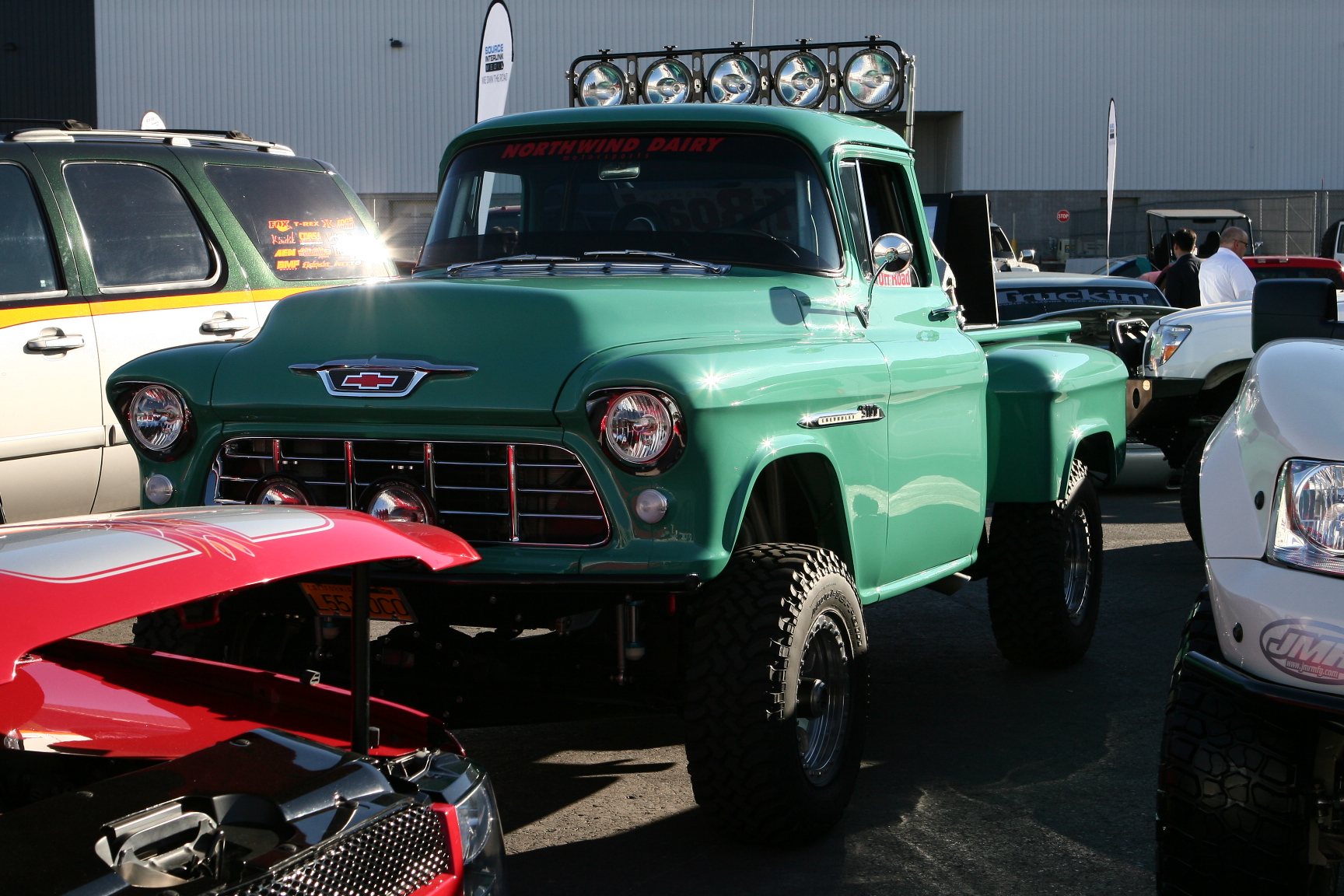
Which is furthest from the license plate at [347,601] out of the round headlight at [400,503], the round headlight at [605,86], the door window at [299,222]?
the door window at [299,222]

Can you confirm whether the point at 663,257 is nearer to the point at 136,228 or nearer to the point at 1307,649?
the point at 1307,649

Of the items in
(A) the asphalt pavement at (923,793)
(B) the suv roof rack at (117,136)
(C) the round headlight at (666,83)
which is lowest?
(A) the asphalt pavement at (923,793)

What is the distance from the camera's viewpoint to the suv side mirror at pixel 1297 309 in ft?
11.3

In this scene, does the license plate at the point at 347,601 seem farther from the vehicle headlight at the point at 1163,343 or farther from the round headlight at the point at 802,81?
the vehicle headlight at the point at 1163,343

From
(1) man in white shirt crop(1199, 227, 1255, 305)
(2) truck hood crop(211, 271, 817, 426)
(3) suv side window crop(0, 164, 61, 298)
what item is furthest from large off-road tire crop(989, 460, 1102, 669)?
(1) man in white shirt crop(1199, 227, 1255, 305)

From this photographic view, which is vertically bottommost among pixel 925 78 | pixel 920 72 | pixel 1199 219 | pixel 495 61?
pixel 1199 219

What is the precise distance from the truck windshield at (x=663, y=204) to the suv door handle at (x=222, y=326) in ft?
7.38

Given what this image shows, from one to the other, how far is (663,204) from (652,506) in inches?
61.7

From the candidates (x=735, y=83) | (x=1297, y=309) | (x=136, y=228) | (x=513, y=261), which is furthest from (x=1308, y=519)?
(x=136, y=228)

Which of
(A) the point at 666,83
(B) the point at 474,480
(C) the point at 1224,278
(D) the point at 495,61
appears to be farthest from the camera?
(C) the point at 1224,278

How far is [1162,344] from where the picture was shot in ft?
30.3

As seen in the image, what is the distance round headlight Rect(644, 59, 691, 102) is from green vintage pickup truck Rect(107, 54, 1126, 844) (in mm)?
1178

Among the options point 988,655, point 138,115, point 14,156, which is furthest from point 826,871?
point 138,115

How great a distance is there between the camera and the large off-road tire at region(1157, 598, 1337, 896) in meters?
2.75
